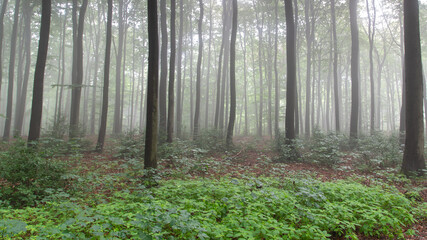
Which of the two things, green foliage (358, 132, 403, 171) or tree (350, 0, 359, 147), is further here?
tree (350, 0, 359, 147)

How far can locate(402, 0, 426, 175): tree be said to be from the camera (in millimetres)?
7152

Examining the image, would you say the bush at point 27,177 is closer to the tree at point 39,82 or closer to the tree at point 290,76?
the tree at point 39,82

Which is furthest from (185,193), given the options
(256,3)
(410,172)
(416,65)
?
(256,3)

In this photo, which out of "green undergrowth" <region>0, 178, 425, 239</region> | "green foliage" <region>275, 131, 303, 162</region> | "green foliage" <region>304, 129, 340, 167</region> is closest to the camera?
"green undergrowth" <region>0, 178, 425, 239</region>

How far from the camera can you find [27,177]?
16.8ft

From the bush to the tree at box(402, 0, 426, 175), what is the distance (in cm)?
1051

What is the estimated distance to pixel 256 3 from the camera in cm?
2069

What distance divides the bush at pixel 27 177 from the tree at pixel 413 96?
1051 centimetres

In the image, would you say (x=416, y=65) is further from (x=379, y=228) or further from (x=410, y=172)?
(x=379, y=228)

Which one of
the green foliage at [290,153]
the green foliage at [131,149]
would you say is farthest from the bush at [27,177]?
the green foliage at [290,153]

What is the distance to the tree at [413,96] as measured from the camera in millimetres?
7152

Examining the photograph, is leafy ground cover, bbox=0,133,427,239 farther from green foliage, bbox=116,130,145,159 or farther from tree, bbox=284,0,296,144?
tree, bbox=284,0,296,144

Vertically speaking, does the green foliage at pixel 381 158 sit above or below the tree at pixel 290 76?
below

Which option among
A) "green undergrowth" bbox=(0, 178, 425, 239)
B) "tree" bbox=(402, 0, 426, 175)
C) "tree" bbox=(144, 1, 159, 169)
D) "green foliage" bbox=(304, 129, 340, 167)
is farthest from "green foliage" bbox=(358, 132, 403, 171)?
"tree" bbox=(144, 1, 159, 169)
